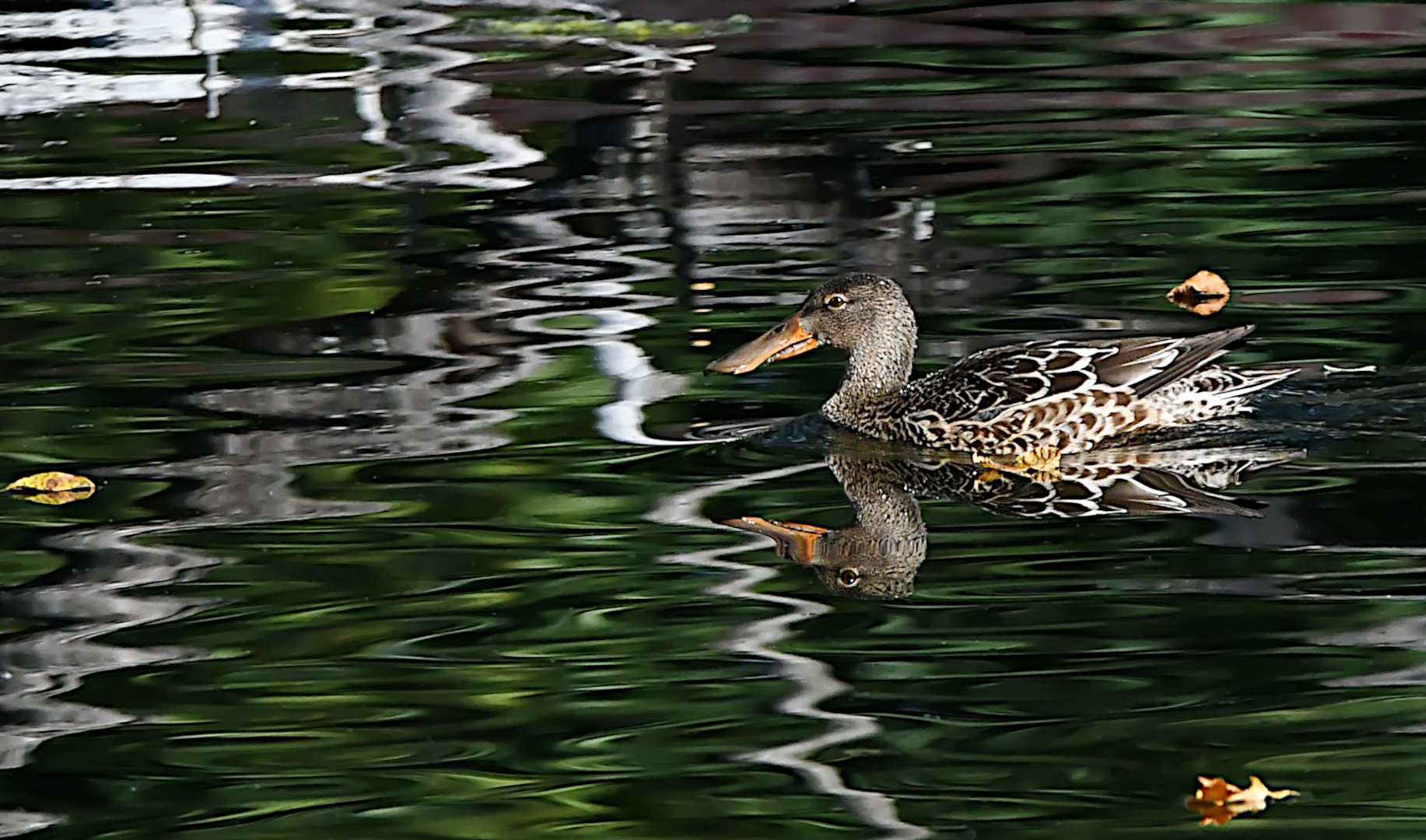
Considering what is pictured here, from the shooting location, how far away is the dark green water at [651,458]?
17.6 feet

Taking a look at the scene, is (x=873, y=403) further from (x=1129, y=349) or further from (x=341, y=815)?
(x=341, y=815)

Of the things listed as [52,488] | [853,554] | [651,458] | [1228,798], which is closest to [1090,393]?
[651,458]

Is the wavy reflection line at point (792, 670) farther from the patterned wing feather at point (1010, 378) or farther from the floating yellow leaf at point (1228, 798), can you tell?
the patterned wing feather at point (1010, 378)

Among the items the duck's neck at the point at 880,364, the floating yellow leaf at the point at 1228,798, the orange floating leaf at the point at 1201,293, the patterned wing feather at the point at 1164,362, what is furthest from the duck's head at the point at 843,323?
the floating yellow leaf at the point at 1228,798

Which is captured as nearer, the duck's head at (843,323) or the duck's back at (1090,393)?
the duck's back at (1090,393)

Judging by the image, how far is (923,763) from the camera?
5285mm

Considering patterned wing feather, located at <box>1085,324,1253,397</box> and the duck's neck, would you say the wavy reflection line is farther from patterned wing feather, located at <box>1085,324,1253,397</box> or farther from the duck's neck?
patterned wing feather, located at <box>1085,324,1253,397</box>

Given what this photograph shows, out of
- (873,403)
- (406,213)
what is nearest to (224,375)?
(873,403)

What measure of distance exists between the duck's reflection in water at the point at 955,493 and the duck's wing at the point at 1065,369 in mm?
193

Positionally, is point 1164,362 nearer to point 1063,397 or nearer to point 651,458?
point 1063,397

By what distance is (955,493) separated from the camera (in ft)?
25.4

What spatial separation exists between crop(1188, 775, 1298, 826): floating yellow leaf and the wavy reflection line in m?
0.59

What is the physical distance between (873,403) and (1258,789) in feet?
12.7

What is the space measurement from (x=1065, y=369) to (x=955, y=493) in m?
0.79
